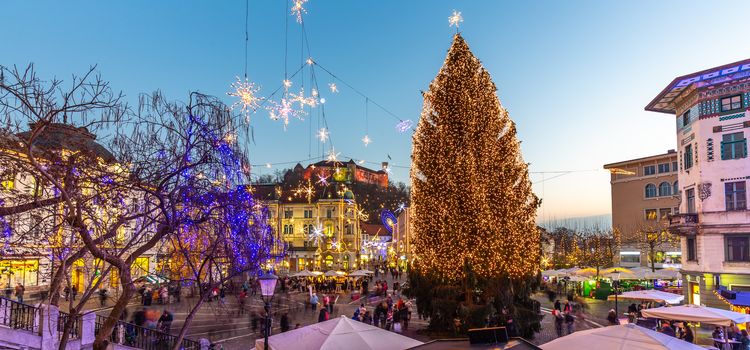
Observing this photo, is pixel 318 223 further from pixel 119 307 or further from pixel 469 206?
pixel 119 307

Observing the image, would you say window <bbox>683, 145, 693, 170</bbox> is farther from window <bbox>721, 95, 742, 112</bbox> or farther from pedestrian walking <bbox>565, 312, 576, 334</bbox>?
pedestrian walking <bbox>565, 312, 576, 334</bbox>

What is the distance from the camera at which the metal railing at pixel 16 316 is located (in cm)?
1358

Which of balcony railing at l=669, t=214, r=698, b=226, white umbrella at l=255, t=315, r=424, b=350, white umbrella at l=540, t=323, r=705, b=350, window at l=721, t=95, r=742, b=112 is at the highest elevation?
window at l=721, t=95, r=742, b=112

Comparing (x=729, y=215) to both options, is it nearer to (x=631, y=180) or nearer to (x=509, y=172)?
(x=509, y=172)

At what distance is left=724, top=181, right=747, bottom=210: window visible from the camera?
3069cm

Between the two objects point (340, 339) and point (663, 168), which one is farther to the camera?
point (663, 168)

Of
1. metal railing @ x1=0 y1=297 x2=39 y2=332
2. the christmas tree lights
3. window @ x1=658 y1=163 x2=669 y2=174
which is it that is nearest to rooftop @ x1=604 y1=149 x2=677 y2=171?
window @ x1=658 y1=163 x2=669 y2=174

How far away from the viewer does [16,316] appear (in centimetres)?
1387

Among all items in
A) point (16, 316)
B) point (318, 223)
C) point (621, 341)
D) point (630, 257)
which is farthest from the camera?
point (318, 223)

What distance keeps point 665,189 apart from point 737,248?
106ft

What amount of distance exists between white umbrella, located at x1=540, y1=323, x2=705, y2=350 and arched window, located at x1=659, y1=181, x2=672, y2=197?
5601 centimetres

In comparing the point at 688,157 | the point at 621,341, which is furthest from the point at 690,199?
the point at 621,341

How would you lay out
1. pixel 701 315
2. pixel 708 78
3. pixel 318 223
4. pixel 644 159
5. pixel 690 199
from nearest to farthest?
pixel 701 315, pixel 708 78, pixel 690 199, pixel 644 159, pixel 318 223

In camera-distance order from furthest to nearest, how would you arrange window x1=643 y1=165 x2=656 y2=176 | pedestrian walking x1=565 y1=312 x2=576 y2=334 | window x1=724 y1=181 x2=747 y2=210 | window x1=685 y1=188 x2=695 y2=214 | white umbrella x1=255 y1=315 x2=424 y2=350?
1. window x1=643 y1=165 x2=656 y2=176
2. window x1=685 y1=188 x2=695 y2=214
3. window x1=724 y1=181 x2=747 y2=210
4. pedestrian walking x1=565 y1=312 x2=576 y2=334
5. white umbrella x1=255 y1=315 x2=424 y2=350
